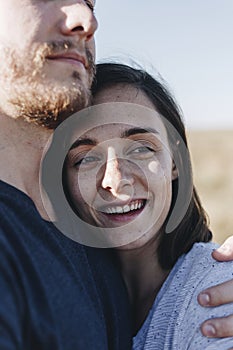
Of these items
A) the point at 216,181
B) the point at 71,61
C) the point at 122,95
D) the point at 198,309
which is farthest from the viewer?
the point at 216,181

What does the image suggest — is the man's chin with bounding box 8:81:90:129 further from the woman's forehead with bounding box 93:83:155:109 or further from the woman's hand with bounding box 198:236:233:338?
the woman's hand with bounding box 198:236:233:338

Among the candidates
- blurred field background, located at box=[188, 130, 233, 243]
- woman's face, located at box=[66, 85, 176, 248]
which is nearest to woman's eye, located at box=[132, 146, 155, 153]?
woman's face, located at box=[66, 85, 176, 248]

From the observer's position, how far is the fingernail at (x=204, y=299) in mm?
1949

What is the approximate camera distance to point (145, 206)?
2.27 meters

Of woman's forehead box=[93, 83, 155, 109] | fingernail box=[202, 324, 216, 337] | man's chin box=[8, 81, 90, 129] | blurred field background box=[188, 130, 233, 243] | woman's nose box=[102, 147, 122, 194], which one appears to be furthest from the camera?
blurred field background box=[188, 130, 233, 243]

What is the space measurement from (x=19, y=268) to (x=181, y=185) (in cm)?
113

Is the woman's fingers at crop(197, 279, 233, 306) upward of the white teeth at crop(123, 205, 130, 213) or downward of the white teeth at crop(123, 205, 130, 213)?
downward

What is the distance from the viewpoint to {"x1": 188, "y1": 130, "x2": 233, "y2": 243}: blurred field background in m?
10.1

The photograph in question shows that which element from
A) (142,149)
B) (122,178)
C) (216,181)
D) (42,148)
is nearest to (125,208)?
(122,178)

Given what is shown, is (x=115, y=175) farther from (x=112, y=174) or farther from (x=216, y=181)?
(x=216, y=181)

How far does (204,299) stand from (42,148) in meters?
0.72

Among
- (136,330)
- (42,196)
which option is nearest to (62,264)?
(42,196)

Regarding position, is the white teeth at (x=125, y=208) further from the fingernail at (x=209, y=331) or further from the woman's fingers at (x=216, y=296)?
the fingernail at (x=209, y=331)

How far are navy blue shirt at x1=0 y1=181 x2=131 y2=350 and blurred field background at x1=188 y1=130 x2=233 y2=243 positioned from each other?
683 centimetres
